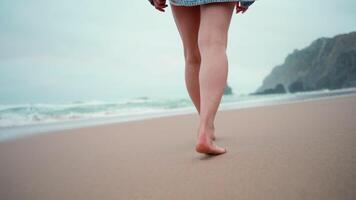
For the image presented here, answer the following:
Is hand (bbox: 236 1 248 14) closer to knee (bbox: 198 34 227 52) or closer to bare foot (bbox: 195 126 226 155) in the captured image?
knee (bbox: 198 34 227 52)

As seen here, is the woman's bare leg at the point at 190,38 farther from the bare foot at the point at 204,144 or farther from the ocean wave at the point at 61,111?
the ocean wave at the point at 61,111

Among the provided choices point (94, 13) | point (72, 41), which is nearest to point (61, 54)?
point (72, 41)

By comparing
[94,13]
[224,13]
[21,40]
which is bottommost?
[224,13]

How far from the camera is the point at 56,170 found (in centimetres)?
147

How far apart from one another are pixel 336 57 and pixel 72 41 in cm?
2169

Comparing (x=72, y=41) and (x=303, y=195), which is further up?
(x=72, y=41)

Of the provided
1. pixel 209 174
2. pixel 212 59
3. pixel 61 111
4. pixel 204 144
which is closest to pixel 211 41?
pixel 212 59

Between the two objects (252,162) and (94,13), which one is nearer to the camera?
(252,162)

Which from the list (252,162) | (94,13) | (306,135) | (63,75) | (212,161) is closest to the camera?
(252,162)

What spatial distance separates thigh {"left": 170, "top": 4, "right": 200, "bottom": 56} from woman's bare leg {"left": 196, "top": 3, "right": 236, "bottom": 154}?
241 millimetres

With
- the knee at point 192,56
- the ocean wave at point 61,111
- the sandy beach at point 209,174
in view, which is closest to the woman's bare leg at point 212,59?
the sandy beach at point 209,174

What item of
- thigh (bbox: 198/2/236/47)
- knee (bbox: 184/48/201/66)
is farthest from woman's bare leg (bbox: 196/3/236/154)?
knee (bbox: 184/48/201/66)

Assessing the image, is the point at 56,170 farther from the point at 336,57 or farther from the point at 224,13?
the point at 336,57

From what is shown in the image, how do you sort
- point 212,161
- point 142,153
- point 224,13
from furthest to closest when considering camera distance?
point 142,153 → point 224,13 → point 212,161
